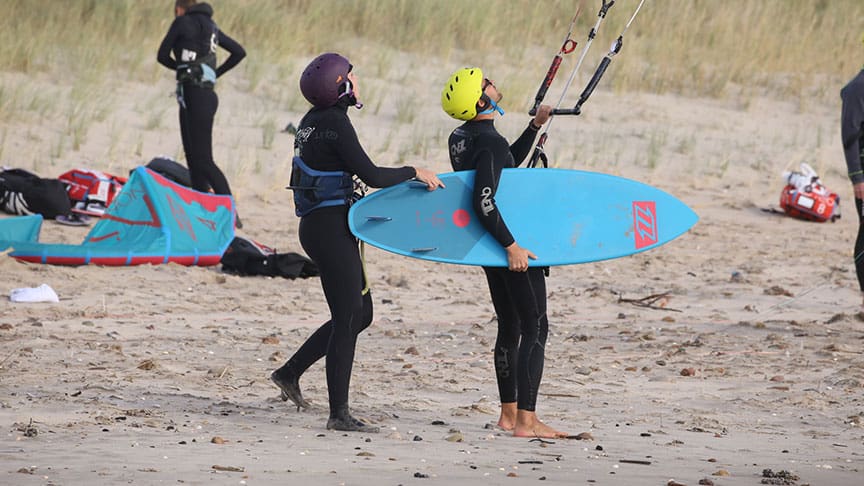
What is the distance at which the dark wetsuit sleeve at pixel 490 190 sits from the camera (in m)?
5.77

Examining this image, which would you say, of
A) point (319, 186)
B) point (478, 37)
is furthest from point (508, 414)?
point (478, 37)

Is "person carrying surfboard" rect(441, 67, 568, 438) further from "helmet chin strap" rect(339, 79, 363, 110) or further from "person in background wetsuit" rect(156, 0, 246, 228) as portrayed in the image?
"person in background wetsuit" rect(156, 0, 246, 228)

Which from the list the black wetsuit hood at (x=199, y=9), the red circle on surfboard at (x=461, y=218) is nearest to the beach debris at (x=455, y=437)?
the red circle on surfboard at (x=461, y=218)

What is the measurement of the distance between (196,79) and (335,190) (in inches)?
216

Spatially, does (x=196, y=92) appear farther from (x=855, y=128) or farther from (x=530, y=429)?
(x=530, y=429)

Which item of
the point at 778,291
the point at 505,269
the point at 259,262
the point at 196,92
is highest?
the point at 196,92

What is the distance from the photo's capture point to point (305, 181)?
5.82 meters

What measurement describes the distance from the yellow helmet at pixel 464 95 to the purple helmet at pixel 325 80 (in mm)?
426

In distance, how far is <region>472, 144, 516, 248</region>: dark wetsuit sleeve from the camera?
5770mm

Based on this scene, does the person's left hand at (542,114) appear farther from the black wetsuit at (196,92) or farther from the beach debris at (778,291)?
the black wetsuit at (196,92)

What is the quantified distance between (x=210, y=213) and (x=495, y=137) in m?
4.99

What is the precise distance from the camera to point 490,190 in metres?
5.79

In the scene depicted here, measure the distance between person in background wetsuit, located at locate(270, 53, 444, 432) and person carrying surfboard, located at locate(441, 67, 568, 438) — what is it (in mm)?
290

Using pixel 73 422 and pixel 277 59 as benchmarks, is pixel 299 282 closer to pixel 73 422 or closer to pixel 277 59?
pixel 73 422
